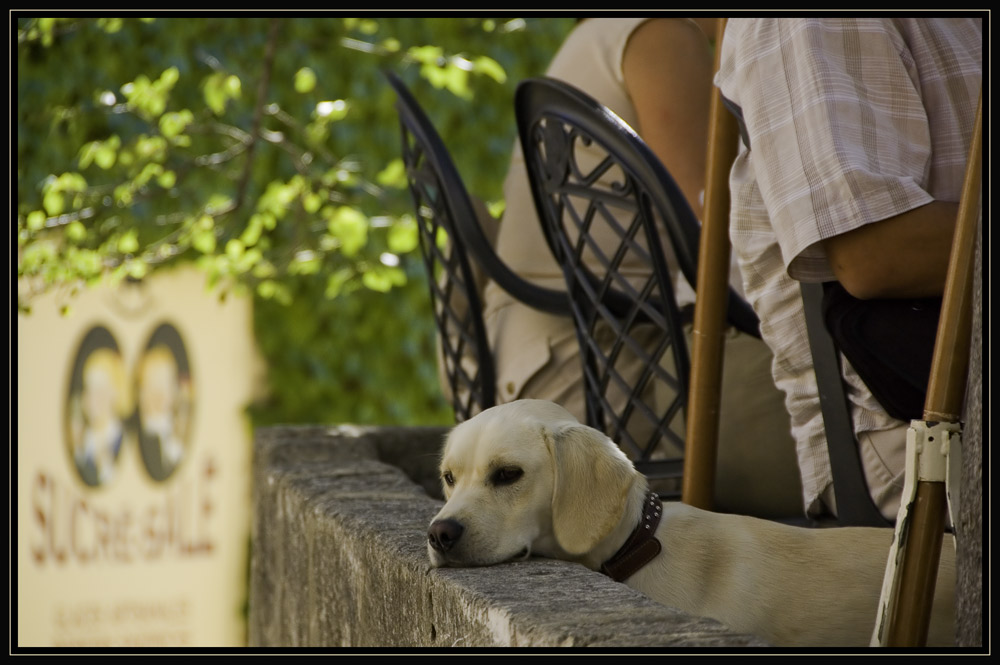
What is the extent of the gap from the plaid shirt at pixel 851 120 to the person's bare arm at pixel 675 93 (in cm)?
66

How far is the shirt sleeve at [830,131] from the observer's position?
1.93 meters

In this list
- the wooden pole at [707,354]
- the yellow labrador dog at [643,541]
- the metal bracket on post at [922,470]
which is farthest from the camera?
the wooden pole at [707,354]

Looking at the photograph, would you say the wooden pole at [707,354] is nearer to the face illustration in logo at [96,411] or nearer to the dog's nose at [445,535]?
the dog's nose at [445,535]

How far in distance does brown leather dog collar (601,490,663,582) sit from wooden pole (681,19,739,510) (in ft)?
1.10

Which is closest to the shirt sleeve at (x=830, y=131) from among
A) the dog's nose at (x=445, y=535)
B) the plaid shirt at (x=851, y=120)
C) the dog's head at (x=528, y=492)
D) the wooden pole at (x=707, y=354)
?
the plaid shirt at (x=851, y=120)

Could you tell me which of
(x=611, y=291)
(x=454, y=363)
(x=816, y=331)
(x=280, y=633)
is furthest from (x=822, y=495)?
(x=280, y=633)

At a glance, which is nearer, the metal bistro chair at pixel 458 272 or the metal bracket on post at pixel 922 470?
the metal bracket on post at pixel 922 470

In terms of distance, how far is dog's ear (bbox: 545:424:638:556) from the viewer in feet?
6.32

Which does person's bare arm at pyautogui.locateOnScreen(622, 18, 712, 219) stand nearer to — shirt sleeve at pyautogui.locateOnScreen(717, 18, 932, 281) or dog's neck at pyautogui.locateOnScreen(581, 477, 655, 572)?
shirt sleeve at pyautogui.locateOnScreen(717, 18, 932, 281)

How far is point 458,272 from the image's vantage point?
3.27m

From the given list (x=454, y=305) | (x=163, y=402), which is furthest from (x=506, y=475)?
(x=163, y=402)

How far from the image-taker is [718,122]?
2.40 m

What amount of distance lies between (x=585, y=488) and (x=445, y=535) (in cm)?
24

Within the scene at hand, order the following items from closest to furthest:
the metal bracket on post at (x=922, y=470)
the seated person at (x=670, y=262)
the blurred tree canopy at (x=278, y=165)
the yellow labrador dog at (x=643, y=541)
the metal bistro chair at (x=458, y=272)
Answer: the metal bracket on post at (x=922, y=470) → the yellow labrador dog at (x=643, y=541) → the seated person at (x=670, y=262) → the metal bistro chair at (x=458, y=272) → the blurred tree canopy at (x=278, y=165)
